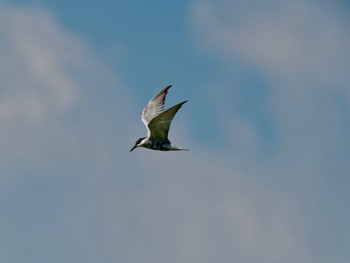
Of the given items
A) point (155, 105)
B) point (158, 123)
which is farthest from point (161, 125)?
point (155, 105)

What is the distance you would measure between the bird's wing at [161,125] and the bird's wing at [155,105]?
434 centimetres

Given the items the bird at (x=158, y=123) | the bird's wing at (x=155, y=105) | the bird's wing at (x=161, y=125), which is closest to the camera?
the bird's wing at (x=161, y=125)

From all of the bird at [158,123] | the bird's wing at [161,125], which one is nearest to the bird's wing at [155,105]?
the bird at [158,123]

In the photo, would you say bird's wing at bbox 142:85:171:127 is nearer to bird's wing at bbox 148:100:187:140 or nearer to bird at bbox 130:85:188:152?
bird at bbox 130:85:188:152

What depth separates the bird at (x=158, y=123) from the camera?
59706mm

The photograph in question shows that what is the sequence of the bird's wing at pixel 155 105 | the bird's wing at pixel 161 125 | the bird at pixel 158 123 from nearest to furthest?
the bird's wing at pixel 161 125
the bird at pixel 158 123
the bird's wing at pixel 155 105

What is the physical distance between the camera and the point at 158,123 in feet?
199

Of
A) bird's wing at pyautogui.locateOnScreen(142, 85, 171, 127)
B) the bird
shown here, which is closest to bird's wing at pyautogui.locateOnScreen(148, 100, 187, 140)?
the bird

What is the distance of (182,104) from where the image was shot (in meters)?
55.8

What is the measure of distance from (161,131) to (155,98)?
6.32 metres

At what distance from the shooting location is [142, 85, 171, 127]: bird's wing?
66375 millimetres

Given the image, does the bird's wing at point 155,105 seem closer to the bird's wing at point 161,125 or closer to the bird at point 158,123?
the bird at point 158,123

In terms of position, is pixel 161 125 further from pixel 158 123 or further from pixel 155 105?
pixel 155 105

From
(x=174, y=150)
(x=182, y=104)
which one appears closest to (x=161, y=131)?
(x=174, y=150)
